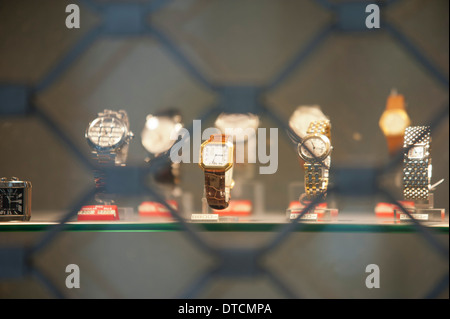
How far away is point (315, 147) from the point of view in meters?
0.49

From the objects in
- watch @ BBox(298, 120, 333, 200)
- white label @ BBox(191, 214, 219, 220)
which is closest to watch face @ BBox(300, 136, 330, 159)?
watch @ BBox(298, 120, 333, 200)

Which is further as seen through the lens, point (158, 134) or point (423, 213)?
point (158, 134)

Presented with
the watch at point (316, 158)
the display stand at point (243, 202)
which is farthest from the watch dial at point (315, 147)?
the display stand at point (243, 202)

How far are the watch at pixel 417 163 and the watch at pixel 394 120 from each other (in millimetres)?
93

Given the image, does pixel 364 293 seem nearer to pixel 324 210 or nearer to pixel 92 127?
pixel 324 210

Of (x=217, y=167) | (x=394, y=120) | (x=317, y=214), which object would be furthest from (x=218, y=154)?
(x=394, y=120)

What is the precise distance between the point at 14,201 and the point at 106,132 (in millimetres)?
116

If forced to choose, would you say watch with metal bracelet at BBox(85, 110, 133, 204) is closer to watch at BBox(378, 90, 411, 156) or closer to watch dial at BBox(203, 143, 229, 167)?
watch dial at BBox(203, 143, 229, 167)

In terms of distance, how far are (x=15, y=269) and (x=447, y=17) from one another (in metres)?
0.58

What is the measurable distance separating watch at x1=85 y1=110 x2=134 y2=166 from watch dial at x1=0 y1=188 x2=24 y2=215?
87 millimetres

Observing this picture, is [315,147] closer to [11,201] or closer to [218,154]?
[218,154]

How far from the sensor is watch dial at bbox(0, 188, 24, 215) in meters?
0.47

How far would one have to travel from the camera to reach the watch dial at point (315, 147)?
49 centimetres

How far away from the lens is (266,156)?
24.0 inches
